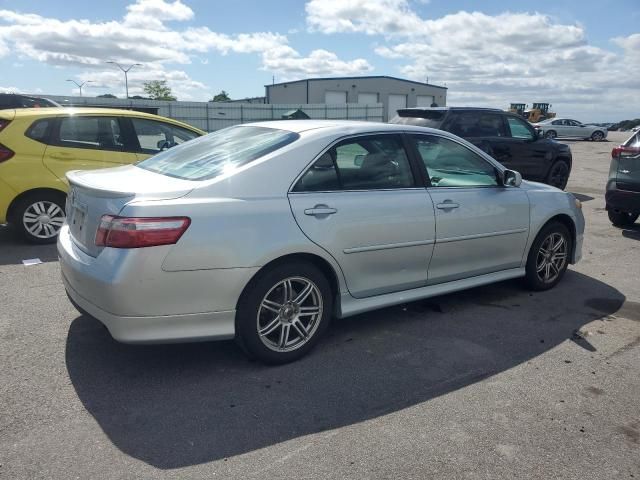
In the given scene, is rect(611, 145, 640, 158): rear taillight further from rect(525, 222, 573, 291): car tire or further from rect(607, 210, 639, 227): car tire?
rect(525, 222, 573, 291): car tire

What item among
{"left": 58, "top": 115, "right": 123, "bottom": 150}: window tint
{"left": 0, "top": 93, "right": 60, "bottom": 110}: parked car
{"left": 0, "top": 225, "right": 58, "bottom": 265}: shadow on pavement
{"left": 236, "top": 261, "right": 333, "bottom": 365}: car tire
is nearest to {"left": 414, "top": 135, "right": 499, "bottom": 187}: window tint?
{"left": 236, "top": 261, "right": 333, "bottom": 365}: car tire

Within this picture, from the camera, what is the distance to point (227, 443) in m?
2.85

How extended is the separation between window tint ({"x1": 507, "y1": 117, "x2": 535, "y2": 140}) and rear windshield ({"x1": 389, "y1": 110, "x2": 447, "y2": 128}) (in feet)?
6.38

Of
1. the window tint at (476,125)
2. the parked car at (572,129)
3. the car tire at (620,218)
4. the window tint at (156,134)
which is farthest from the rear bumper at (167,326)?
the parked car at (572,129)

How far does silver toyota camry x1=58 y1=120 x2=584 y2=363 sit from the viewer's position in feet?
10.5

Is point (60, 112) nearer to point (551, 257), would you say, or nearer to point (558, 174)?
point (551, 257)

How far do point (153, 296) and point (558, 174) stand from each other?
1066 centimetres

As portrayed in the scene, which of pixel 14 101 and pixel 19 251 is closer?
pixel 19 251

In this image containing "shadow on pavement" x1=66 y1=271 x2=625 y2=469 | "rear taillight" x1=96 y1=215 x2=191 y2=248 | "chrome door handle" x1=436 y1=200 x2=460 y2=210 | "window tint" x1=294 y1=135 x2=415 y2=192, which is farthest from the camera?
"chrome door handle" x1=436 y1=200 x2=460 y2=210

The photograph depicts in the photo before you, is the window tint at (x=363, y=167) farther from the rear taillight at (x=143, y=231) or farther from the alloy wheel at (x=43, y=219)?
the alloy wheel at (x=43, y=219)

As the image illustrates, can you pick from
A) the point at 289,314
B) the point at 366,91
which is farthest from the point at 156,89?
the point at 289,314

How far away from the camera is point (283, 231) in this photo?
3.49 metres

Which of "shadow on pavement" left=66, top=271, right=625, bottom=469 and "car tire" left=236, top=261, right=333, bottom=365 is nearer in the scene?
"shadow on pavement" left=66, top=271, right=625, bottom=469

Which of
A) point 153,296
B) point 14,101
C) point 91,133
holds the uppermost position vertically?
point 14,101
